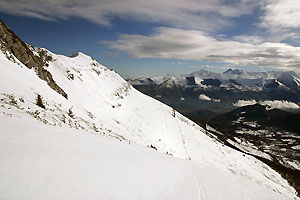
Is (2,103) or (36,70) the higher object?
(36,70)

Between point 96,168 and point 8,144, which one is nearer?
point 8,144

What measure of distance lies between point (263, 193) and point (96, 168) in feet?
38.1

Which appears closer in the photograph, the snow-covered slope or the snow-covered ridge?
the snow-covered slope

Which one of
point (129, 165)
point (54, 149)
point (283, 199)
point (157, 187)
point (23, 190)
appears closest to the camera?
point (23, 190)

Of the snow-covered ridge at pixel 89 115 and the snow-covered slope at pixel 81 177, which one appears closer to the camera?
the snow-covered slope at pixel 81 177

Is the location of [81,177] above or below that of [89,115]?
below

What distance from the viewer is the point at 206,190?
34.4 feet

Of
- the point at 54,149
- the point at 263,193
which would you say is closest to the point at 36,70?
the point at 54,149

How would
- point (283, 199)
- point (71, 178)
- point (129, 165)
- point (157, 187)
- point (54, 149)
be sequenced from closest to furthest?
point (71, 178) < point (54, 149) < point (157, 187) < point (129, 165) < point (283, 199)

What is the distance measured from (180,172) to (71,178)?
8.20 metres

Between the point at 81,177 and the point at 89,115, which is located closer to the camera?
the point at 81,177

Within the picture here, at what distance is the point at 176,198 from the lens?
28.0 feet

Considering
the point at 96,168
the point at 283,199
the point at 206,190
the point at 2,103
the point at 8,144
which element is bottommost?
the point at 283,199

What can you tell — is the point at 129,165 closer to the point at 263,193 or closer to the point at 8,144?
the point at 8,144
